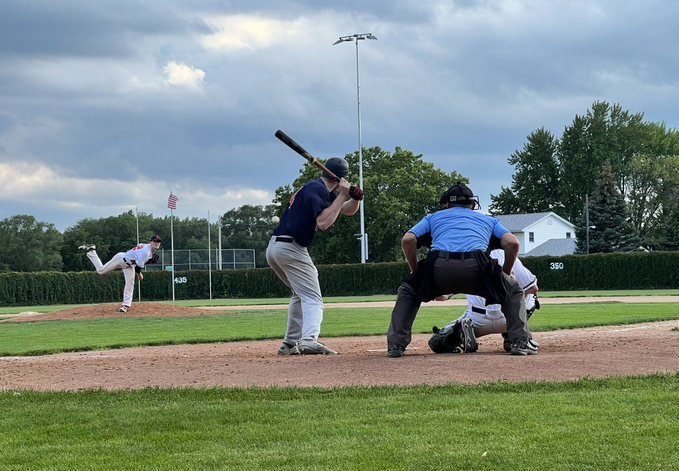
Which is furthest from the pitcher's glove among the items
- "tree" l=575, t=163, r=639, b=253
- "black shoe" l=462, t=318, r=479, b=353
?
"tree" l=575, t=163, r=639, b=253

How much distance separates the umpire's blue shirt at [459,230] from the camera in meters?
9.03

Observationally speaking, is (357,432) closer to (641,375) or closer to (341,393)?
(341,393)

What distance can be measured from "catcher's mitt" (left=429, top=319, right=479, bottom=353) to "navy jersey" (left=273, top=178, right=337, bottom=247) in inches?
72.8

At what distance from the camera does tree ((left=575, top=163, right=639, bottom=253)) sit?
222ft

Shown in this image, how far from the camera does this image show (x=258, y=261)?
370 feet

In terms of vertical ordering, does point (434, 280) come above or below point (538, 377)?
above

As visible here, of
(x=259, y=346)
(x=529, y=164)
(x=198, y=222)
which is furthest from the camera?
(x=198, y=222)

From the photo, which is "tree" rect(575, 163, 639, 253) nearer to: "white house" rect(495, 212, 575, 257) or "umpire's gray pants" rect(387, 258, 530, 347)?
"white house" rect(495, 212, 575, 257)

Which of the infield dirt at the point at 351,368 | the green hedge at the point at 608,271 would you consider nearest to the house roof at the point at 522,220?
the green hedge at the point at 608,271

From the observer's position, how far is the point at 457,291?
357 inches

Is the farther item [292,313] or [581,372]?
[292,313]

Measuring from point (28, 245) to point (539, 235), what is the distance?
6160cm

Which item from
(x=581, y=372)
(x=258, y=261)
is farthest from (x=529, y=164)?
(x=581, y=372)

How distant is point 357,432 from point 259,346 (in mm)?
7854
